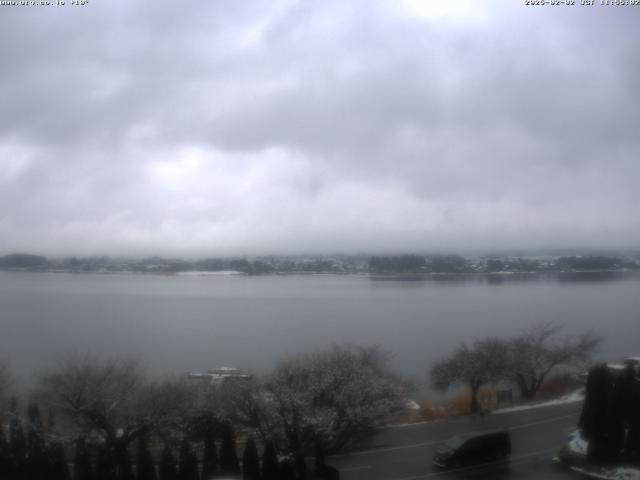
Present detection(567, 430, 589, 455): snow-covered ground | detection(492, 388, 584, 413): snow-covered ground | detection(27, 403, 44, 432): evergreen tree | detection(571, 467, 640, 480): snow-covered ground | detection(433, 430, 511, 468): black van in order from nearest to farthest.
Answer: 1. detection(571, 467, 640, 480): snow-covered ground
2. detection(567, 430, 589, 455): snow-covered ground
3. detection(433, 430, 511, 468): black van
4. detection(27, 403, 44, 432): evergreen tree
5. detection(492, 388, 584, 413): snow-covered ground

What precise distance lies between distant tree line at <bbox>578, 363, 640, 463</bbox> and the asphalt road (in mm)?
512

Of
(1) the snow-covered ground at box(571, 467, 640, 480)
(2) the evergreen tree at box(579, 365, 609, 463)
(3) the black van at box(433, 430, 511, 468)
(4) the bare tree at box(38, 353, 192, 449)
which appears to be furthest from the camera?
(4) the bare tree at box(38, 353, 192, 449)

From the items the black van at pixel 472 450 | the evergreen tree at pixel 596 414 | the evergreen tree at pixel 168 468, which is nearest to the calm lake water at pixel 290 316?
the black van at pixel 472 450

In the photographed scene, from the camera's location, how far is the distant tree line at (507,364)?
12.6 m

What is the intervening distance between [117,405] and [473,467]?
4999 millimetres

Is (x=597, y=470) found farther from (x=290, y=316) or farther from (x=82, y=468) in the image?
(x=290, y=316)

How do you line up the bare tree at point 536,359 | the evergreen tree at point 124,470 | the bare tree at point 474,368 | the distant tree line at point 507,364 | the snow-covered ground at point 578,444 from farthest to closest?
the bare tree at point 536,359
the distant tree line at point 507,364
the bare tree at point 474,368
the snow-covered ground at point 578,444
the evergreen tree at point 124,470

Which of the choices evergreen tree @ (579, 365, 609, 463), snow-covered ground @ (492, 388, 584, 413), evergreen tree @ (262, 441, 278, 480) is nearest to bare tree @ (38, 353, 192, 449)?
evergreen tree @ (262, 441, 278, 480)

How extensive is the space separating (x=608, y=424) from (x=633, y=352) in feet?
46.0

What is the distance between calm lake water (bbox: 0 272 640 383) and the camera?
63.2 feet

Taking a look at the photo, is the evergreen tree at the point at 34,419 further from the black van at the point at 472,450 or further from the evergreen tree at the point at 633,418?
the evergreen tree at the point at 633,418

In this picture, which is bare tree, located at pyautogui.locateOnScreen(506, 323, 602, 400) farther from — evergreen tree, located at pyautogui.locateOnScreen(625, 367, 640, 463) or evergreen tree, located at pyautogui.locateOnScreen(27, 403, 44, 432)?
evergreen tree, located at pyautogui.locateOnScreen(27, 403, 44, 432)

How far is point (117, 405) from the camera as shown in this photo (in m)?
7.73

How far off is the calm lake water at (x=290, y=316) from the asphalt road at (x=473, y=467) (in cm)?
596
